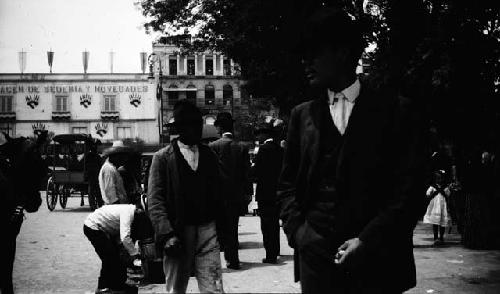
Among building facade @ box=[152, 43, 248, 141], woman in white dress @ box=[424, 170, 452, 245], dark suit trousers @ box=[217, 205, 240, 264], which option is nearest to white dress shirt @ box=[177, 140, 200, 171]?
dark suit trousers @ box=[217, 205, 240, 264]

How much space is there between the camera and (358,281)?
249 centimetres

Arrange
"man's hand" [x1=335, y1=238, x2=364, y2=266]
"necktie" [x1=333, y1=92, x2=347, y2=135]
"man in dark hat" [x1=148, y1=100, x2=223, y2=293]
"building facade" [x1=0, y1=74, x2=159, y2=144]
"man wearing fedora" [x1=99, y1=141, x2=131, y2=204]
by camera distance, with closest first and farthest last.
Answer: "man's hand" [x1=335, y1=238, x2=364, y2=266] → "necktie" [x1=333, y1=92, x2=347, y2=135] → "man in dark hat" [x1=148, y1=100, x2=223, y2=293] → "man wearing fedora" [x1=99, y1=141, x2=131, y2=204] → "building facade" [x1=0, y1=74, x2=159, y2=144]

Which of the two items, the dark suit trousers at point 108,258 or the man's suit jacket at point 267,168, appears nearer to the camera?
the dark suit trousers at point 108,258

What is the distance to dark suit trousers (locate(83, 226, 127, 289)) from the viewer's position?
6230 mm

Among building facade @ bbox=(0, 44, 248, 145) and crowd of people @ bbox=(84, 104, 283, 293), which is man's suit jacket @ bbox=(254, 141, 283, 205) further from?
building facade @ bbox=(0, 44, 248, 145)

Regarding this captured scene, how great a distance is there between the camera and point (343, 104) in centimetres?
266

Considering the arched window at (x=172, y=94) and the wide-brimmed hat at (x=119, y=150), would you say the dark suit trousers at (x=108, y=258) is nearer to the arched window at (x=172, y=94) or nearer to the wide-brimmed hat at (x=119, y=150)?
the wide-brimmed hat at (x=119, y=150)

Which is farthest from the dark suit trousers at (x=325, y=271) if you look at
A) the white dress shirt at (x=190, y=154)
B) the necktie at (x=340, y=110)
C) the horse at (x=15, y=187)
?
the horse at (x=15, y=187)

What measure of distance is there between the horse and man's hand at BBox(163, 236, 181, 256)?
1906 millimetres

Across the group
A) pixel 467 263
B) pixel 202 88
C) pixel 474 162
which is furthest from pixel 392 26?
pixel 202 88

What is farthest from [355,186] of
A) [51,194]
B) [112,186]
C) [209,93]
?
[209,93]

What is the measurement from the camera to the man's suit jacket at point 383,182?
7.97ft

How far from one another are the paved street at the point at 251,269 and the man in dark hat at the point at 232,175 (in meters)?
0.35

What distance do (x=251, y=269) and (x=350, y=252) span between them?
18.9 ft
